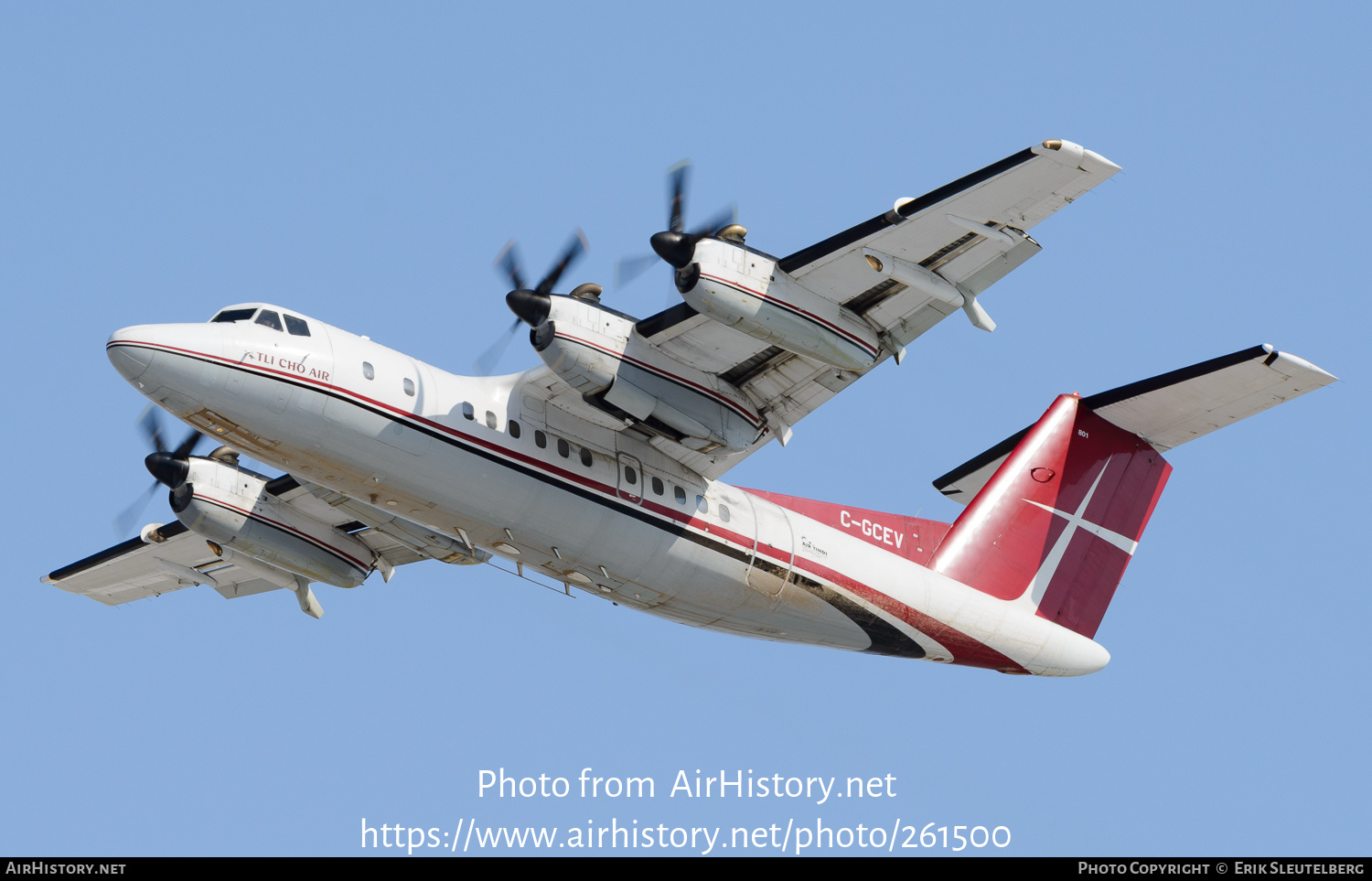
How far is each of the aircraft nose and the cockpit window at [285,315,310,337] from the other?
1191 mm

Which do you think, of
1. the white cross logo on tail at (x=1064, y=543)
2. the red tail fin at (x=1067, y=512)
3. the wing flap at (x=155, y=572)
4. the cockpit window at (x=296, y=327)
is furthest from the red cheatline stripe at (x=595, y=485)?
the wing flap at (x=155, y=572)

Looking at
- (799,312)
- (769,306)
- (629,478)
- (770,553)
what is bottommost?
(629,478)

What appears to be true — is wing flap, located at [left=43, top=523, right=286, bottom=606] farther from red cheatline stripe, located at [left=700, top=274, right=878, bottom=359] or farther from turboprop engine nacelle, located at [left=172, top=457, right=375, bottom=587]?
red cheatline stripe, located at [left=700, top=274, right=878, bottom=359]

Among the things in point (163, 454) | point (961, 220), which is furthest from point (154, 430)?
point (961, 220)

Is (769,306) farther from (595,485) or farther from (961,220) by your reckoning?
(595,485)

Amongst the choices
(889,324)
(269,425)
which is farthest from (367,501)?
(889,324)

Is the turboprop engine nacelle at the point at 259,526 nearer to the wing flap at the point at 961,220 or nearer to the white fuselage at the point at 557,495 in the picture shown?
the white fuselage at the point at 557,495

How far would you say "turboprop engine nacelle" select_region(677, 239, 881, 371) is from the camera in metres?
12.9

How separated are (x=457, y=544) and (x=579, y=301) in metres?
3.50

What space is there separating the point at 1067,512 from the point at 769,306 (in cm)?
625

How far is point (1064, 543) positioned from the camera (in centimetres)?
1731

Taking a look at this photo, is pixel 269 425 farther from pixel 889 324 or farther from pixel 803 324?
pixel 889 324

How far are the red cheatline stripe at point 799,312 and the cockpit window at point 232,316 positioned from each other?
4.25m

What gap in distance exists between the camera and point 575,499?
46.3 feet
